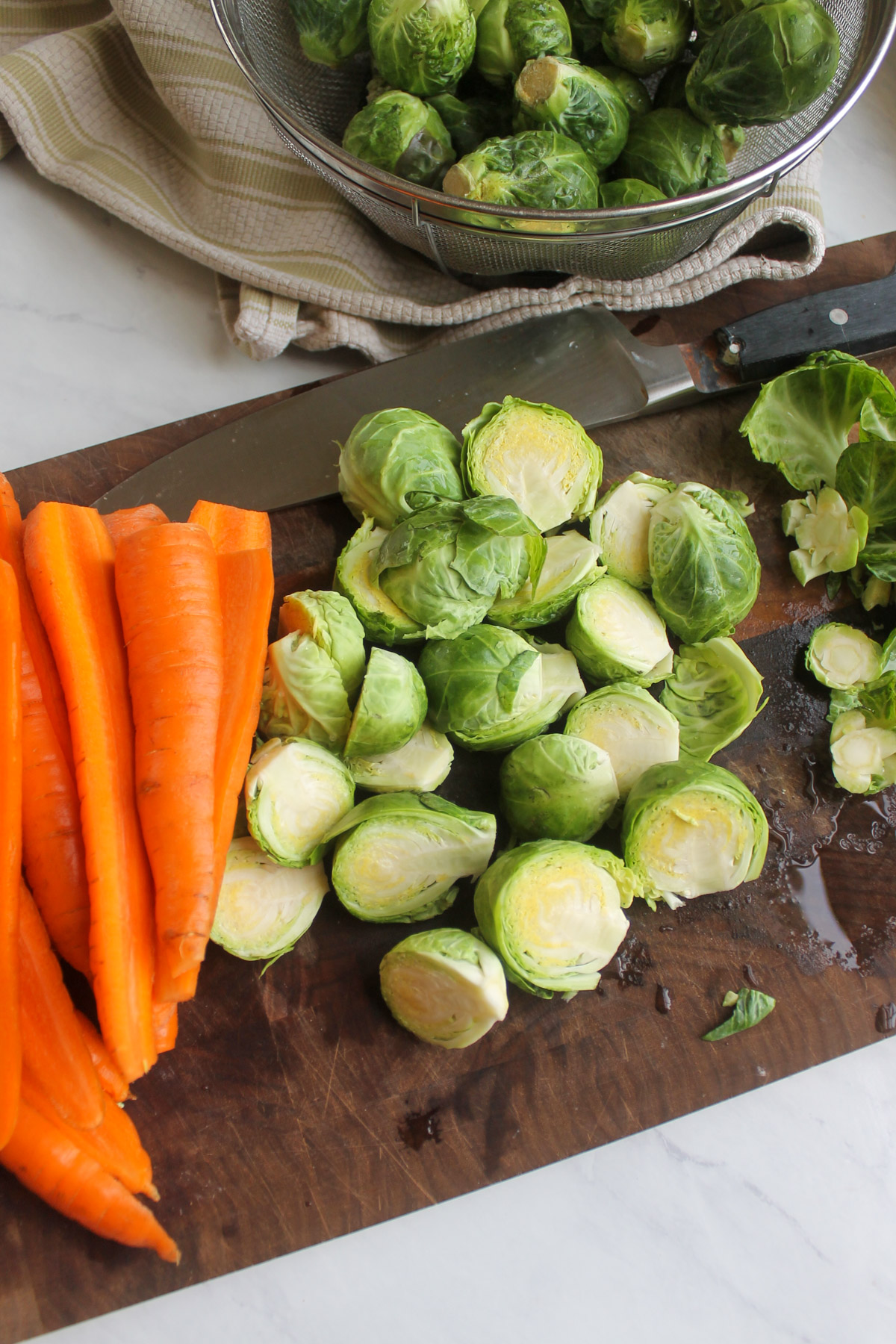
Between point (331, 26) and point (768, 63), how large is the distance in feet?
3.51

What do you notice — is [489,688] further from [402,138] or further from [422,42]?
[422,42]

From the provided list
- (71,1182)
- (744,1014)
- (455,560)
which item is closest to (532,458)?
(455,560)

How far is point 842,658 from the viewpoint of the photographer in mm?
2260

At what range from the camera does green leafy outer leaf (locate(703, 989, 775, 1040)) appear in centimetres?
203

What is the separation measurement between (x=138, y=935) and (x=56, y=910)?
0.61 ft

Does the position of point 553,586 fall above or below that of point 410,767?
above

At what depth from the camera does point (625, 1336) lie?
2.03 m

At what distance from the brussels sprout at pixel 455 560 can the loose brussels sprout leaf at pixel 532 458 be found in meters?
0.17

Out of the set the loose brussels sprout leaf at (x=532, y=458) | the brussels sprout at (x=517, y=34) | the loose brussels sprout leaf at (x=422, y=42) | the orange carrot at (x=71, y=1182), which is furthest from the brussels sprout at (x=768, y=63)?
the orange carrot at (x=71, y=1182)

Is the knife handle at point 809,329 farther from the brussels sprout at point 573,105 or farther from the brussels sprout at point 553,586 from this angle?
the brussels sprout at point 553,586

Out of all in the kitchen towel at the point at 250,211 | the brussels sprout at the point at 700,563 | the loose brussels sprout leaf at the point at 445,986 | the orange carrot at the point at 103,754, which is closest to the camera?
the orange carrot at the point at 103,754

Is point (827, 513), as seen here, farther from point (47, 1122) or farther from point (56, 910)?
point (47, 1122)

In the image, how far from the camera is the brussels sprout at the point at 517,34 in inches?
86.7

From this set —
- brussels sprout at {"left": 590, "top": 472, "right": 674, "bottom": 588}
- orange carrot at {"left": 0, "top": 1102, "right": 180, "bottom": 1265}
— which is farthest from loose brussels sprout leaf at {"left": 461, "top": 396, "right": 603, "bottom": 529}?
orange carrot at {"left": 0, "top": 1102, "right": 180, "bottom": 1265}
